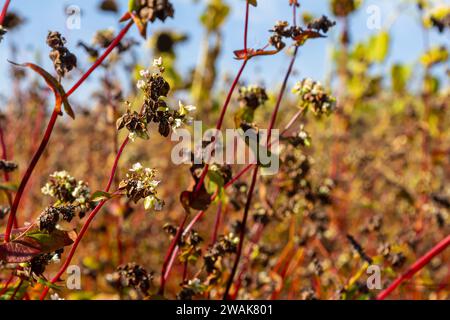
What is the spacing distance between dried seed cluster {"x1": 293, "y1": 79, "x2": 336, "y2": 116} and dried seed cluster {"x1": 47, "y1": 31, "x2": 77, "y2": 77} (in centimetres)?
83

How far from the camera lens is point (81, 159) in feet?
20.3

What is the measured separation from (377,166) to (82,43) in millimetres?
3678

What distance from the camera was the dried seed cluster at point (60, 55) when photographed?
148 centimetres

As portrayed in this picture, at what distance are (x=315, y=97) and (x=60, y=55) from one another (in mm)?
925

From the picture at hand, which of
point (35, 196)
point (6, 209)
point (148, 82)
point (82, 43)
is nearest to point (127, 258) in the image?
point (35, 196)

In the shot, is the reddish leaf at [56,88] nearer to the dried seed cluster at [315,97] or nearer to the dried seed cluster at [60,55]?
the dried seed cluster at [60,55]

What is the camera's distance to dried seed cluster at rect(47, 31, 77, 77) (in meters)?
1.48

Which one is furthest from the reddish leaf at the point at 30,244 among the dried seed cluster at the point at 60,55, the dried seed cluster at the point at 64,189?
the dried seed cluster at the point at 60,55

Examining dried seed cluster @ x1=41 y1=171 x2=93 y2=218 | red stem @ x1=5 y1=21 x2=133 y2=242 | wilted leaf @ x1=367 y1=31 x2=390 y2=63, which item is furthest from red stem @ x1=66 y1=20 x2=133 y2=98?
wilted leaf @ x1=367 y1=31 x2=390 y2=63

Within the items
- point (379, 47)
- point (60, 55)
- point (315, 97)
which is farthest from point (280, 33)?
point (379, 47)

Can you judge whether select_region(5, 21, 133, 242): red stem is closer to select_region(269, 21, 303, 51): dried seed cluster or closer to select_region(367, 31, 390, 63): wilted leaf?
select_region(269, 21, 303, 51): dried seed cluster

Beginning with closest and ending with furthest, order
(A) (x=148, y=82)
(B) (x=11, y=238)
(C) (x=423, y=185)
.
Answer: (A) (x=148, y=82), (B) (x=11, y=238), (C) (x=423, y=185)

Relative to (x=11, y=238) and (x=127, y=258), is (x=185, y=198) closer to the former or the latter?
(x=11, y=238)

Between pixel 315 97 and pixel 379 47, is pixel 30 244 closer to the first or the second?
pixel 315 97
